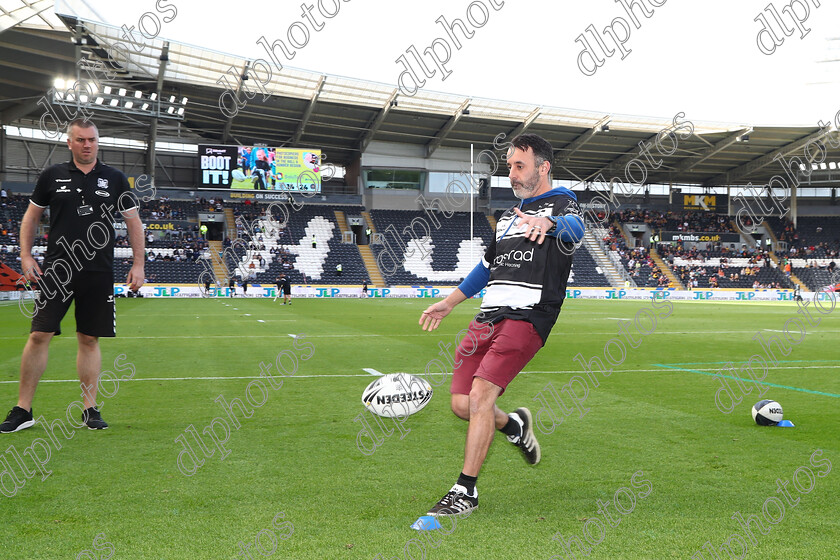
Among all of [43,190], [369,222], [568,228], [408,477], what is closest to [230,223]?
[369,222]

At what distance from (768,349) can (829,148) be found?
1921 inches

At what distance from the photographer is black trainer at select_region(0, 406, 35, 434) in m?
A: 5.46

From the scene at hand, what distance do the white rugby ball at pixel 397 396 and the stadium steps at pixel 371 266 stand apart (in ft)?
143

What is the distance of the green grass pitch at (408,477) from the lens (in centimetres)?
320

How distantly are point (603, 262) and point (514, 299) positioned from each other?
5269 centimetres

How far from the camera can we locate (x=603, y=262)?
54.8 m

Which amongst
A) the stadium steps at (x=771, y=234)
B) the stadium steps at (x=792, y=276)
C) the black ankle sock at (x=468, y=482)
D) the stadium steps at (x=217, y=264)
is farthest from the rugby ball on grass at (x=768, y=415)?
the stadium steps at (x=771, y=234)

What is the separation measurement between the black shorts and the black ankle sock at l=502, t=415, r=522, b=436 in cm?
325

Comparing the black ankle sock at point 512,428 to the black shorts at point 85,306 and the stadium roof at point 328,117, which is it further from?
the stadium roof at point 328,117

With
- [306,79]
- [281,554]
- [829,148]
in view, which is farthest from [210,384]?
[829,148]

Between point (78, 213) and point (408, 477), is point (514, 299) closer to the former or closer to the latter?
point (408, 477)

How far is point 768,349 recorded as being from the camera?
12.7m

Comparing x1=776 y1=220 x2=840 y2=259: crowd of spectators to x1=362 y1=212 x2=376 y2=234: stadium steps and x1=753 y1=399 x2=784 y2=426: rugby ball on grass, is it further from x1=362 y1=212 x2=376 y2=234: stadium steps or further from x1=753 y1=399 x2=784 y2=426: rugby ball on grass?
x1=753 y1=399 x2=784 y2=426: rugby ball on grass

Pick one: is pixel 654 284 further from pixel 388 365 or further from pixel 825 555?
pixel 825 555
